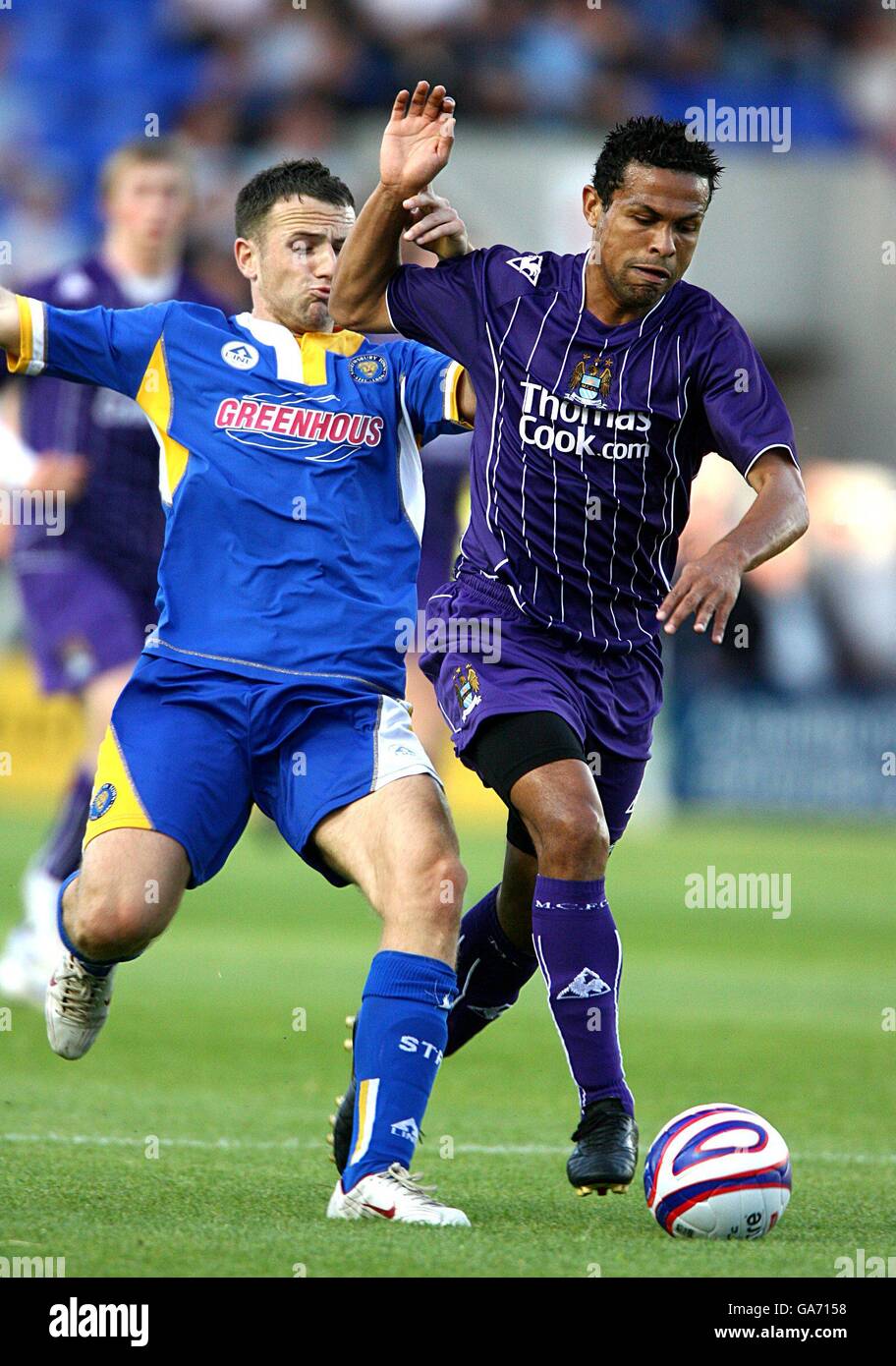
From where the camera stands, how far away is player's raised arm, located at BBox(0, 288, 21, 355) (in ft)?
16.1

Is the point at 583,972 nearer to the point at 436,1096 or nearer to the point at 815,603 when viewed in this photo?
Result: the point at 436,1096

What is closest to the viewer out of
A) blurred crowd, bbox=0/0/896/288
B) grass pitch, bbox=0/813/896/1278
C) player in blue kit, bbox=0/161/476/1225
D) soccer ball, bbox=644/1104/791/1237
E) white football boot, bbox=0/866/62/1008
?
grass pitch, bbox=0/813/896/1278

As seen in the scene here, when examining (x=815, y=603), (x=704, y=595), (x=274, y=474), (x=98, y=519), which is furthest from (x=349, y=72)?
(x=704, y=595)

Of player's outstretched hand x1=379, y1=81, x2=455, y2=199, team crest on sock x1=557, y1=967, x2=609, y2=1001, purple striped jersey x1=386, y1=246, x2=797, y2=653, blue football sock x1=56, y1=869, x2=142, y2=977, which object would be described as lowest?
team crest on sock x1=557, y1=967, x2=609, y2=1001

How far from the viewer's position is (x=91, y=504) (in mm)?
8312

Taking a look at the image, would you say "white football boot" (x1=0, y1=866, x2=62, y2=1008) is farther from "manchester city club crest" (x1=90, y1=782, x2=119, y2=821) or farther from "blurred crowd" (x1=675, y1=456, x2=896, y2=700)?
"blurred crowd" (x1=675, y1=456, x2=896, y2=700)

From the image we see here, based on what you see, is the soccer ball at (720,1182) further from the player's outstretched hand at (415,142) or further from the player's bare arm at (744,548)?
the player's outstretched hand at (415,142)

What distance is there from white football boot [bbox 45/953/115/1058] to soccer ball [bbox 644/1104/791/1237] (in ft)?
4.88

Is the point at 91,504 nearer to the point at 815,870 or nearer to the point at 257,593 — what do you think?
the point at 257,593

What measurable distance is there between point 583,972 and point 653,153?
1.84 metres

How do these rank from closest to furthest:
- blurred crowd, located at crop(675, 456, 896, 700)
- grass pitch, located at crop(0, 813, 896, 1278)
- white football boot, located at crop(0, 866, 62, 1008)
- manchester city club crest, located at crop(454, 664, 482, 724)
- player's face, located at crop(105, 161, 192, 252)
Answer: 1. grass pitch, located at crop(0, 813, 896, 1278)
2. manchester city club crest, located at crop(454, 664, 482, 724)
3. white football boot, located at crop(0, 866, 62, 1008)
4. player's face, located at crop(105, 161, 192, 252)
5. blurred crowd, located at crop(675, 456, 896, 700)

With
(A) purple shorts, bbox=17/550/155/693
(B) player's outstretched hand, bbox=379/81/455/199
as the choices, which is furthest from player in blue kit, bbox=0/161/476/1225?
(A) purple shorts, bbox=17/550/155/693

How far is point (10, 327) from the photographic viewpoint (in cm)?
490

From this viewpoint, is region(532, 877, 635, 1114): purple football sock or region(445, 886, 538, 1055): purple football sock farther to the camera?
region(445, 886, 538, 1055): purple football sock
